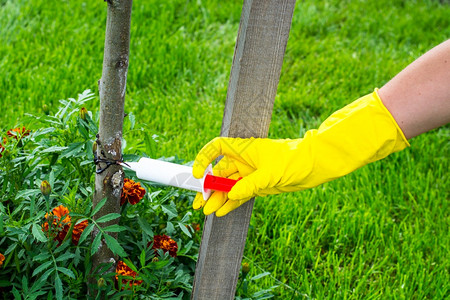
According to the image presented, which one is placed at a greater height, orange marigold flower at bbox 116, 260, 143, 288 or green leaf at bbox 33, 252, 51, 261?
green leaf at bbox 33, 252, 51, 261

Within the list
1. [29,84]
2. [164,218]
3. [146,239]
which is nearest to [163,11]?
[29,84]

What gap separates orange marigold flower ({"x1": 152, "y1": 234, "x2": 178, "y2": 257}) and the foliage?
25mm

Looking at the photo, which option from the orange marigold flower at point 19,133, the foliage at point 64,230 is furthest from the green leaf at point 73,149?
the orange marigold flower at point 19,133

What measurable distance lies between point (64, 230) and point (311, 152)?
30.7 inches

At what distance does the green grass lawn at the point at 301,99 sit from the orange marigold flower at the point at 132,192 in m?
0.29

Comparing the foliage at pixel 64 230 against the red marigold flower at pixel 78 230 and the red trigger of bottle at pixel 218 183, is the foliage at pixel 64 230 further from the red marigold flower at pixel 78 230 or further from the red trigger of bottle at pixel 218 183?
the red trigger of bottle at pixel 218 183

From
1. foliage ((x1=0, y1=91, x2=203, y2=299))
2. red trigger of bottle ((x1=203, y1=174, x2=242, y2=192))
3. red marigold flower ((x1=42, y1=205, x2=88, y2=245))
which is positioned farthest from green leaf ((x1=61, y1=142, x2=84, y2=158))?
red trigger of bottle ((x1=203, y1=174, x2=242, y2=192))

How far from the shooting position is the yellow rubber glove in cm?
142

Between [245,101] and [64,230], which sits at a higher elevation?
[245,101]

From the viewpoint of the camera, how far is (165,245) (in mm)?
1706

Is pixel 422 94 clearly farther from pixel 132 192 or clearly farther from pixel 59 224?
pixel 59 224

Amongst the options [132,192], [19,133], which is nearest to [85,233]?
[132,192]

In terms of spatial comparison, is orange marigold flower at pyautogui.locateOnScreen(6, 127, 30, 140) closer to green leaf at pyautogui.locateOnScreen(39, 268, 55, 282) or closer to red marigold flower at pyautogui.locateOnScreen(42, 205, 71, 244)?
red marigold flower at pyautogui.locateOnScreen(42, 205, 71, 244)

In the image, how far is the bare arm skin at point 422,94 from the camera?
4.40 feet
